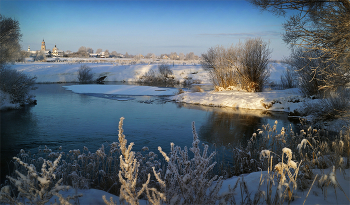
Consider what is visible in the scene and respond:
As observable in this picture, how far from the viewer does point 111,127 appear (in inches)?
375

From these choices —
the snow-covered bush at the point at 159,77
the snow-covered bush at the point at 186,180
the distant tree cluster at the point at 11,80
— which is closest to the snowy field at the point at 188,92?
the snow-covered bush at the point at 159,77

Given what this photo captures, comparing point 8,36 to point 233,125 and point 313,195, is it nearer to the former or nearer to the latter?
point 233,125

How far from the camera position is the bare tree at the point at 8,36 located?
17016mm

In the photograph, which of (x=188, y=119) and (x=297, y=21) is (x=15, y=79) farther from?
(x=297, y=21)

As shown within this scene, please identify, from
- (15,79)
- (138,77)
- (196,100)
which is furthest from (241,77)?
(138,77)

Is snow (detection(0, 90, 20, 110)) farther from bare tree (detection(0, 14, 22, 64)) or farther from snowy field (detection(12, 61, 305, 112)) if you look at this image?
snowy field (detection(12, 61, 305, 112))

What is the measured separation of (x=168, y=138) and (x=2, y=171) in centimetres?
457

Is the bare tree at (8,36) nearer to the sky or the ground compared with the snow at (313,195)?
nearer to the sky

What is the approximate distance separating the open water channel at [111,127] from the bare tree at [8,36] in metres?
6.73

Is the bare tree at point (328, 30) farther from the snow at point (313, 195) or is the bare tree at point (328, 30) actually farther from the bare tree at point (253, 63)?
the bare tree at point (253, 63)

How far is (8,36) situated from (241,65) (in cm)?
1740

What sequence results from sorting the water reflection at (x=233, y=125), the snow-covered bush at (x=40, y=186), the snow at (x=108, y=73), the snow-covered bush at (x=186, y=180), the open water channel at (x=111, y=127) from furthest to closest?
the snow at (x=108, y=73), the water reflection at (x=233, y=125), the open water channel at (x=111, y=127), the snow-covered bush at (x=186, y=180), the snow-covered bush at (x=40, y=186)

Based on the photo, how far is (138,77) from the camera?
3669cm

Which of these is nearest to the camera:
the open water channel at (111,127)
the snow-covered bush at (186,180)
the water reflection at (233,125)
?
the snow-covered bush at (186,180)
